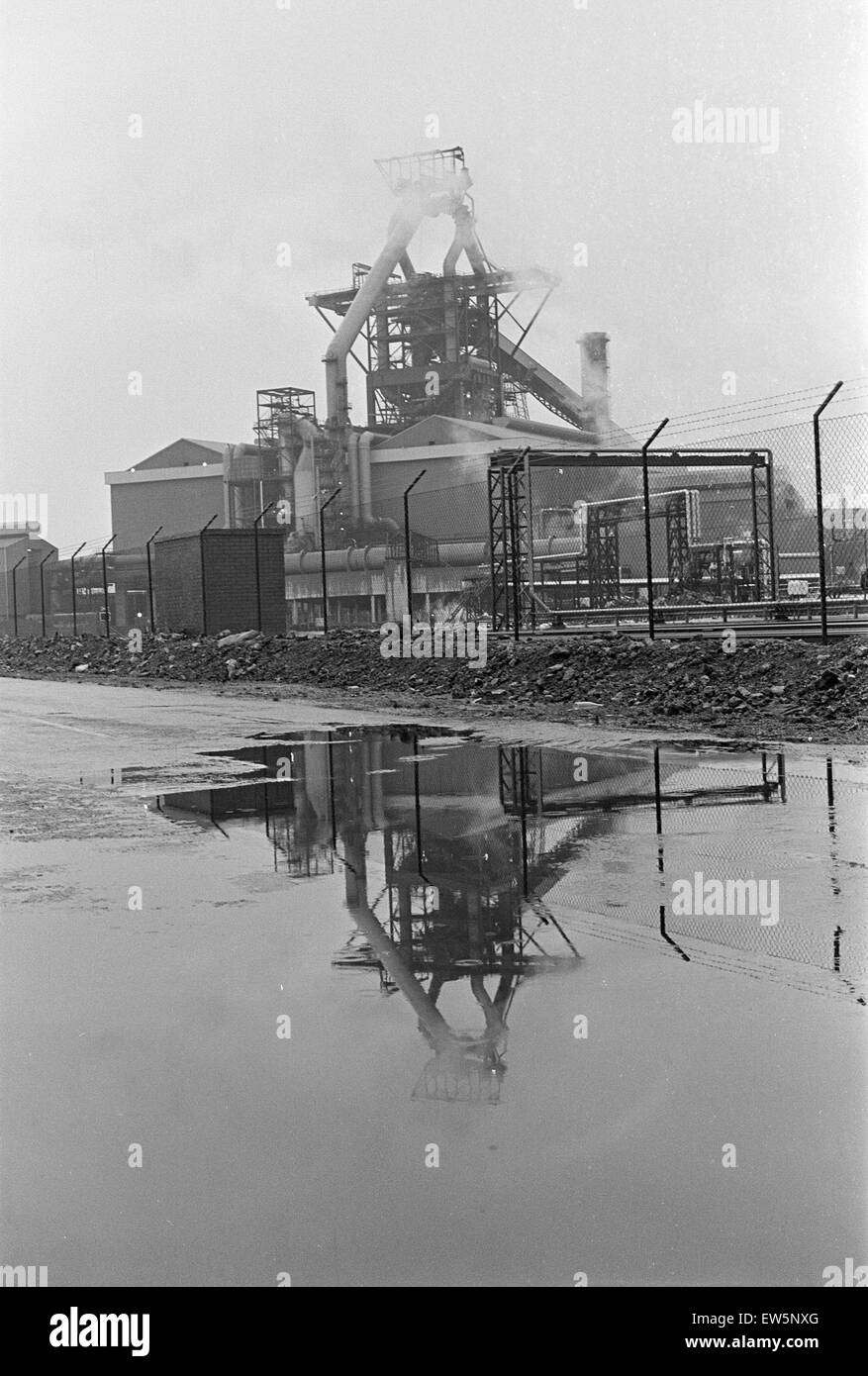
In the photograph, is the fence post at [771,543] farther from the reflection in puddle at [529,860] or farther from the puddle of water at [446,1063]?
the puddle of water at [446,1063]

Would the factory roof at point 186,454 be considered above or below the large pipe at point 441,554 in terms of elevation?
above

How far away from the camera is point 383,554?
52.9 meters

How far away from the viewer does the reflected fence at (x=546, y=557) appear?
26688 mm

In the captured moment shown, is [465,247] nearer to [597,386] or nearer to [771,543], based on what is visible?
[597,386]

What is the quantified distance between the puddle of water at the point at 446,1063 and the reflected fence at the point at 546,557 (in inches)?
464

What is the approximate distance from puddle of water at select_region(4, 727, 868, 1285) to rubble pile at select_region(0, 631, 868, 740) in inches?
274

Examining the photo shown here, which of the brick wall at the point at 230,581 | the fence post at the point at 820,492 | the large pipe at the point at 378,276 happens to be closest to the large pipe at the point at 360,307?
the large pipe at the point at 378,276

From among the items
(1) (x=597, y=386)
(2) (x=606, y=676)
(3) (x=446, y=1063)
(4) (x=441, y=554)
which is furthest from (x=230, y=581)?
(1) (x=597, y=386)

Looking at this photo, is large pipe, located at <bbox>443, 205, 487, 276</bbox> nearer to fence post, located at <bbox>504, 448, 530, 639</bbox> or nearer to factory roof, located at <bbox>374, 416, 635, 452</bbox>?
factory roof, located at <bbox>374, 416, 635, 452</bbox>

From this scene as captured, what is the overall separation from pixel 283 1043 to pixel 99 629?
43.7 metres

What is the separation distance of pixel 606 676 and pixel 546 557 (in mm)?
22300

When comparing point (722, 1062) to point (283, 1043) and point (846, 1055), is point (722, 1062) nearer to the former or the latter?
point (846, 1055)

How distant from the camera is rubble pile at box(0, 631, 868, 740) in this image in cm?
1461
